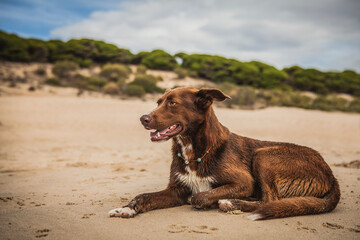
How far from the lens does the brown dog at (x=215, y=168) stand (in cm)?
346

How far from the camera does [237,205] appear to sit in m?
3.35

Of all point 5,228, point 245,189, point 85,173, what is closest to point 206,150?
point 245,189

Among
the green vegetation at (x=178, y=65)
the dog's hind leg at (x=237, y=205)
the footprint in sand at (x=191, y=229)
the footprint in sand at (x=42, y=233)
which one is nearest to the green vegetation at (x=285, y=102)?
the green vegetation at (x=178, y=65)

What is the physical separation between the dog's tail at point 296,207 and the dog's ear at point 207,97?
1427 millimetres

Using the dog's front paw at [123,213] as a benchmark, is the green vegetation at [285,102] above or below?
above

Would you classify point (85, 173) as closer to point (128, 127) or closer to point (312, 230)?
point (312, 230)

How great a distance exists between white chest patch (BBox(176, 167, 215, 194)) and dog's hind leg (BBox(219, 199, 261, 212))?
0.35m

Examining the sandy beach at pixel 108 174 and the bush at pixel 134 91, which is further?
the bush at pixel 134 91

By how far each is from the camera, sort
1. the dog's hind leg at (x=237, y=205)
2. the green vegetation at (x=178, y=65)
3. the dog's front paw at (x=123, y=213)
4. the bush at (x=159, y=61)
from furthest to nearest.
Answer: the bush at (x=159, y=61), the green vegetation at (x=178, y=65), the dog's hind leg at (x=237, y=205), the dog's front paw at (x=123, y=213)

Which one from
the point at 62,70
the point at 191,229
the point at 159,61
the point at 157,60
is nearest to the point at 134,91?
the point at 62,70

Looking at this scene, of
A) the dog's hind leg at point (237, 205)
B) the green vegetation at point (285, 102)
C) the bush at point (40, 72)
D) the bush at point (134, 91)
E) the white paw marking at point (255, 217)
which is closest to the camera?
the white paw marking at point (255, 217)

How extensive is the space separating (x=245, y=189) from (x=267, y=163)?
0.48 metres

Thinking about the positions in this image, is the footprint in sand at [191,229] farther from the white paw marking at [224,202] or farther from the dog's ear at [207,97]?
A: the dog's ear at [207,97]

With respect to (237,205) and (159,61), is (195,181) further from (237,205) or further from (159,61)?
(159,61)
